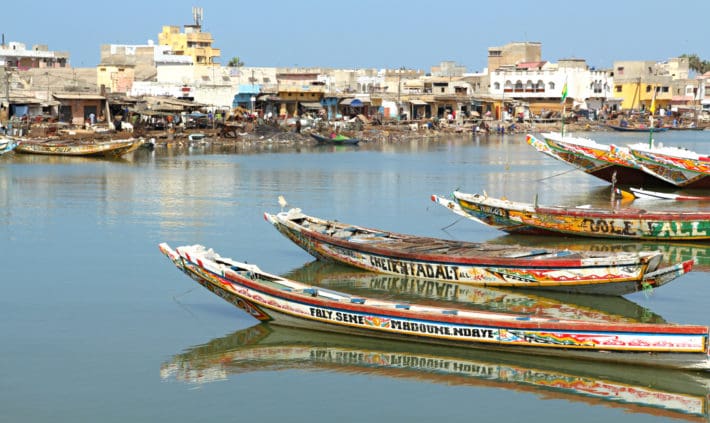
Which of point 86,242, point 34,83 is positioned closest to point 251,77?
point 34,83

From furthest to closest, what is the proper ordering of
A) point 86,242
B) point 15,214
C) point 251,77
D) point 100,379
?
point 251,77, point 15,214, point 86,242, point 100,379

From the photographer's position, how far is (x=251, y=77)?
60.0m

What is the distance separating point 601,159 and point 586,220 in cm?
940

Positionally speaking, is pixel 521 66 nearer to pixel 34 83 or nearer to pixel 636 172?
pixel 34 83

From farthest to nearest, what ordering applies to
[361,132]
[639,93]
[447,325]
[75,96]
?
[639,93], [361,132], [75,96], [447,325]

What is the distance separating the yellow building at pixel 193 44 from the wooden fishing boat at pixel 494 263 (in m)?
56.0

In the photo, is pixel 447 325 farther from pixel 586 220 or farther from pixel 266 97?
pixel 266 97

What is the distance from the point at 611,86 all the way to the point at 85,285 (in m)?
69.8

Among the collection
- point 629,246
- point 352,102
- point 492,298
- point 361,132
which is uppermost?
point 352,102

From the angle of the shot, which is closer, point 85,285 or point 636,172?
point 85,285

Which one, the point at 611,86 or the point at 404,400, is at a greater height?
the point at 611,86

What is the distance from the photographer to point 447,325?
449 inches

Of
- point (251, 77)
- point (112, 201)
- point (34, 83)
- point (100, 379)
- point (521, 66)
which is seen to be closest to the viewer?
point (100, 379)

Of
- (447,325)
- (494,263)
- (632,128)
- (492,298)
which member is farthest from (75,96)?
(447,325)
